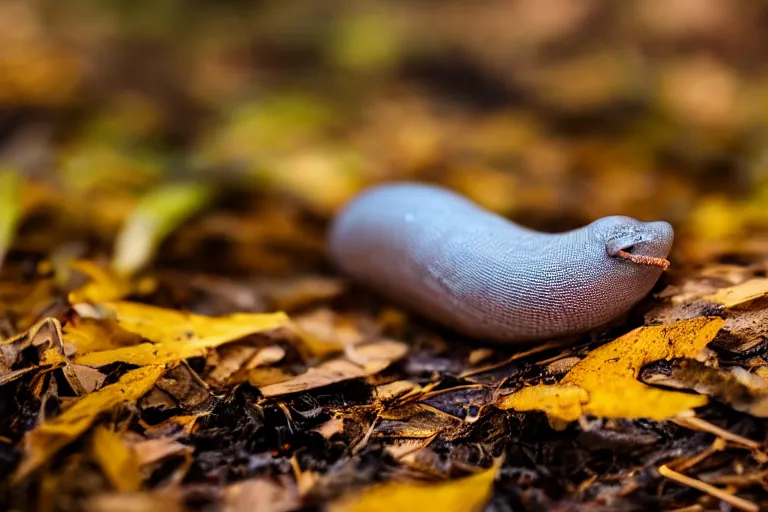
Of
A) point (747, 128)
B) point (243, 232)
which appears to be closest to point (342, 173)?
point (243, 232)

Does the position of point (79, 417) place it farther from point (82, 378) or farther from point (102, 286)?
point (102, 286)

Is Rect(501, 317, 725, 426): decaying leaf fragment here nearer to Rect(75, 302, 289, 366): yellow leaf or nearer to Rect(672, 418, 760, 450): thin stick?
Rect(672, 418, 760, 450): thin stick

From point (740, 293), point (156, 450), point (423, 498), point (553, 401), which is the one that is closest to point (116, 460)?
point (156, 450)

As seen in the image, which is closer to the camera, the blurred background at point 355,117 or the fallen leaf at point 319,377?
the fallen leaf at point 319,377

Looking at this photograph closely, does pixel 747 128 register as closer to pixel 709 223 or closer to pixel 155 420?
pixel 709 223

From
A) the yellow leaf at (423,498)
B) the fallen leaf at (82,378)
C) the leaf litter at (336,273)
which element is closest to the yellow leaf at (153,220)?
the leaf litter at (336,273)

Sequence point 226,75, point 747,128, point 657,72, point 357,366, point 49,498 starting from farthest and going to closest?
1. point 226,75
2. point 657,72
3. point 747,128
4. point 357,366
5. point 49,498

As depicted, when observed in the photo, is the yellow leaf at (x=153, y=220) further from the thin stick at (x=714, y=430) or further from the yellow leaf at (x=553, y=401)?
the thin stick at (x=714, y=430)
